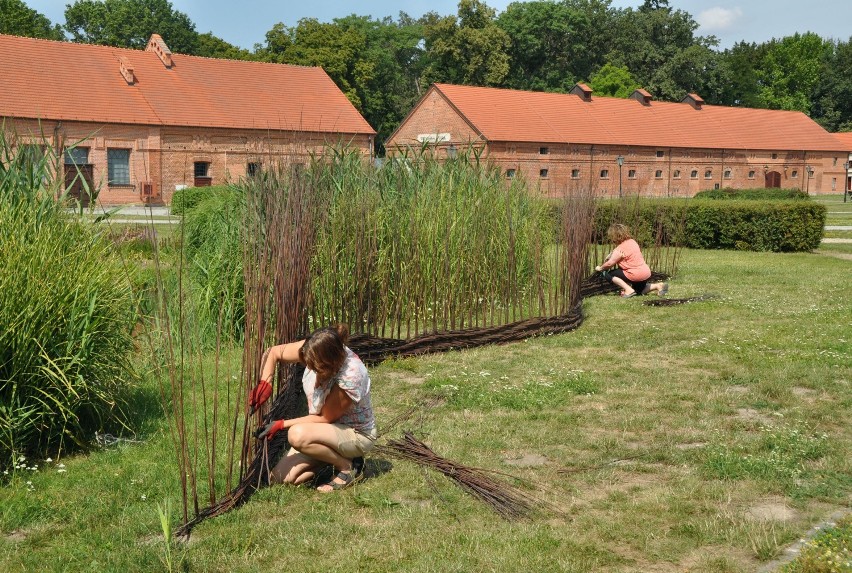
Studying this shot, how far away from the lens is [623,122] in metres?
49.8

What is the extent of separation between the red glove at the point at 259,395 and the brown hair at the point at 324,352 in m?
0.27

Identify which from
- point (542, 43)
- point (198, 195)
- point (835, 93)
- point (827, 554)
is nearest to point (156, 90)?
point (198, 195)

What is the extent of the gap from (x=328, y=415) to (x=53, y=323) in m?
1.74

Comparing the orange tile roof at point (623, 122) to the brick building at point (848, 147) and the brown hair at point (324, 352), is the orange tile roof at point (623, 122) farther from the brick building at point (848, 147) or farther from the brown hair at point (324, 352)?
the brown hair at point (324, 352)

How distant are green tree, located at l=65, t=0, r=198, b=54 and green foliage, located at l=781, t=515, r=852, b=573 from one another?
63854mm

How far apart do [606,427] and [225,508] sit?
2560 mm

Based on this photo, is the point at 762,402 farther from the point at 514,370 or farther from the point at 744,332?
the point at 744,332

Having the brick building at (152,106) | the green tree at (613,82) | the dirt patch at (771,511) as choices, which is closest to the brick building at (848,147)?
the green tree at (613,82)

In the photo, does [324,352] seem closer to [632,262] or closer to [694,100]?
[632,262]

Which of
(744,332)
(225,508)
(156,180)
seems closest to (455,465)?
(225,508)

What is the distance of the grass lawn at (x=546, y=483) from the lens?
3.79 metres

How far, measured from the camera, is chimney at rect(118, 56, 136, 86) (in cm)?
3722

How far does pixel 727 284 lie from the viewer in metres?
12.6

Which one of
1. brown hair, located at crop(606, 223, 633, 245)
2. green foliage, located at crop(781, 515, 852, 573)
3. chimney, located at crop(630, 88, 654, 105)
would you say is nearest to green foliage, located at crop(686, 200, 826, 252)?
brown hair, located at crop(606, 223, 633, 245)
